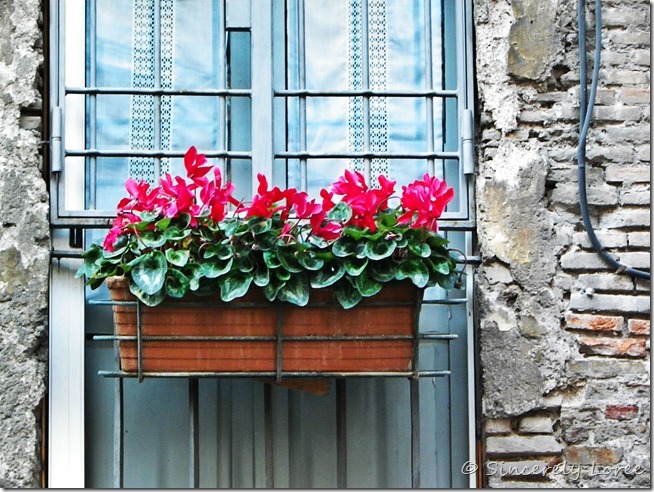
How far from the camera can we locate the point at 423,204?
2.60 meters

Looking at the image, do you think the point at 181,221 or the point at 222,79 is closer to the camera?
the point at 181,221

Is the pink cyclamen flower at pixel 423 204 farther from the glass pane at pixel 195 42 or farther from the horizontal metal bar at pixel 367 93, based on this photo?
the glass pane at pixel 195 42

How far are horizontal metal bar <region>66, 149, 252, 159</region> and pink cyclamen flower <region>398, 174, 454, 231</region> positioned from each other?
1.99 ft

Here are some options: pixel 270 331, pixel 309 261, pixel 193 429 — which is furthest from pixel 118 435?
pixel 309 261

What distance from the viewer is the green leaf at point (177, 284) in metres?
A: 2.55

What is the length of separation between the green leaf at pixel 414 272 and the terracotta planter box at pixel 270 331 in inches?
2.1

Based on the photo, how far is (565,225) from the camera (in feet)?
9.54

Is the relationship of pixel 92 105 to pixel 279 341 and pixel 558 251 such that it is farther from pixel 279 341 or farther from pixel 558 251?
pixel 558 251

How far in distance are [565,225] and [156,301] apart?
4.07ft

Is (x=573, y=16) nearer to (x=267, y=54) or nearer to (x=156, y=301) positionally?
(x=267, y=54)

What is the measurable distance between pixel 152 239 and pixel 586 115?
1.35 m

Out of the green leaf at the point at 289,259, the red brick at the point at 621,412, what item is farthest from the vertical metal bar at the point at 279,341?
the red brick at the point at 621,412

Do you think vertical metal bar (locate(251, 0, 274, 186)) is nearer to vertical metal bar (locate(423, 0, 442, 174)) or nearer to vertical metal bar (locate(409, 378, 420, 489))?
vertical metal bar (locate(423, 0, 442, 174))

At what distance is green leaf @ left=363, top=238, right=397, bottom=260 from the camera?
8.41 ft
